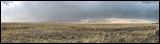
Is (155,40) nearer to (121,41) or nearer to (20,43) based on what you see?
(121,41)

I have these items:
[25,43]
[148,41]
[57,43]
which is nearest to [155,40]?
[148,41]

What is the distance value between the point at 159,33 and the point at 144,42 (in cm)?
234

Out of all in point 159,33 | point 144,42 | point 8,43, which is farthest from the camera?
point 159,33

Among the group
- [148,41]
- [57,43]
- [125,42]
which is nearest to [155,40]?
[148,41]

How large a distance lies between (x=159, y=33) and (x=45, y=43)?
359 inches

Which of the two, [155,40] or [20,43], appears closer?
[20,43]

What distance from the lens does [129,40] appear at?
27.0 meters

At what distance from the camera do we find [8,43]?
24.6m

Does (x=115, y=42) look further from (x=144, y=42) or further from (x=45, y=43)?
(x=45, y=43)

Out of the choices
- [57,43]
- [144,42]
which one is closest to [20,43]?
[57,43]

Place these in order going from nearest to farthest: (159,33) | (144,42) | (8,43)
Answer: (8,43), (144,42), (159,33)

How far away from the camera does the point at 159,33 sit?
27938mm

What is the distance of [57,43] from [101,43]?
10.3 feet

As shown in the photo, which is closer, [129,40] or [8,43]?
[8,43]
